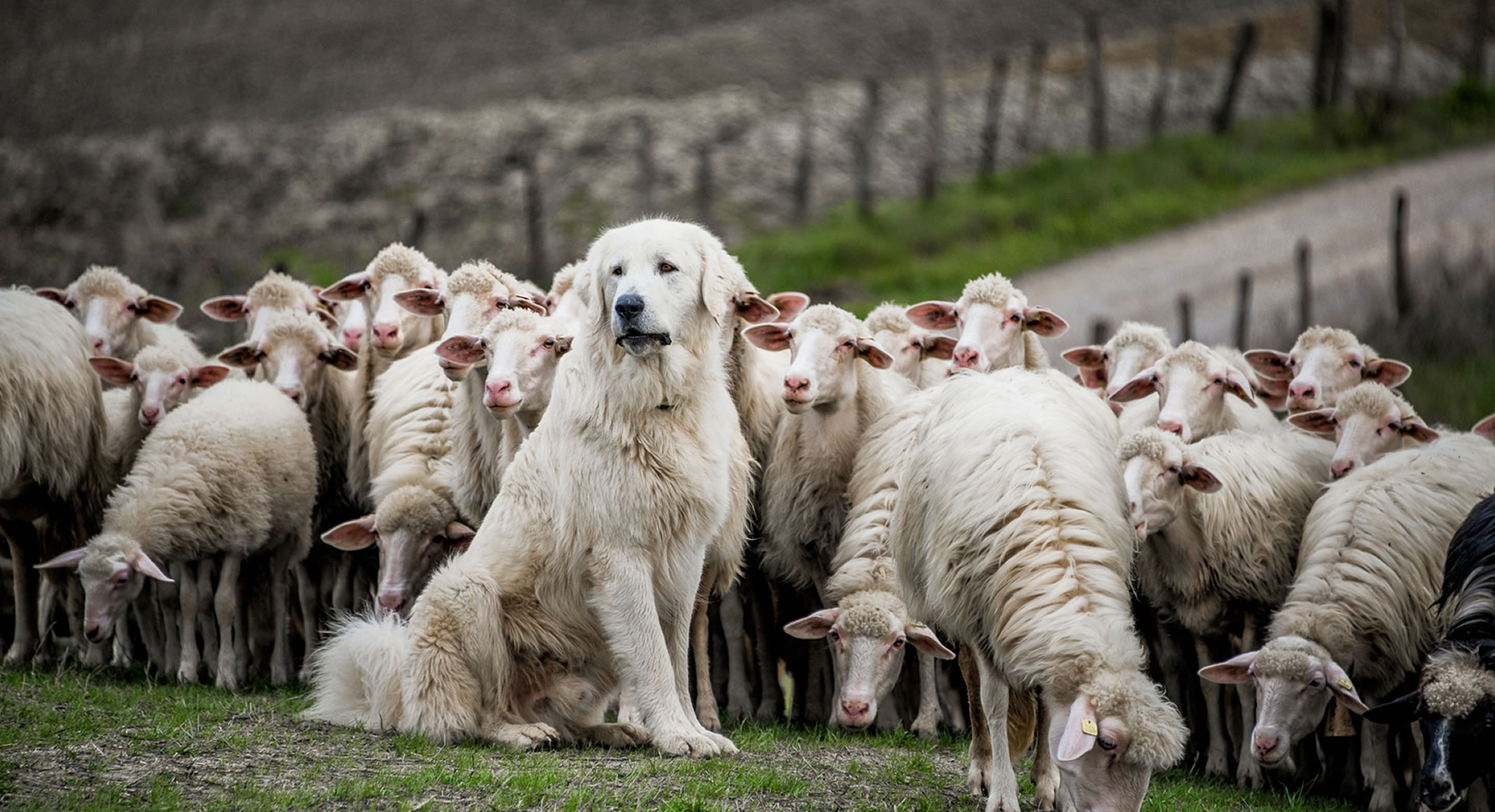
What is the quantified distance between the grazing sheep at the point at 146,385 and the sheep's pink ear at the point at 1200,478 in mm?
5945

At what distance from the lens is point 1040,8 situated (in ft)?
105

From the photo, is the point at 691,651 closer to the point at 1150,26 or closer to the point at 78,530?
the point at 78,530

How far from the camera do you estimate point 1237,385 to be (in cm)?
848

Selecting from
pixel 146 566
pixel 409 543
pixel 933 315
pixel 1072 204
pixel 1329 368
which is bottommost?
pixel 146 566

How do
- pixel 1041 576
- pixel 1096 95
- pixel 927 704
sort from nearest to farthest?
pixel 1041 576, pixel 927 704, pixel 1096 95

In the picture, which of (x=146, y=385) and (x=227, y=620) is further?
(x=146, y=385)

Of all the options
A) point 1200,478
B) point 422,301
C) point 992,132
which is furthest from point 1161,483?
point 992,132

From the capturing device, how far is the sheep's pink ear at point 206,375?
360 inches

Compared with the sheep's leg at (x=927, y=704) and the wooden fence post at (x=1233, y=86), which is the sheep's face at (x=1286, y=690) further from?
the wooden fence post at (x=1233, y=86)

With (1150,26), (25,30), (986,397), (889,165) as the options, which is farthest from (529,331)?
(25,30)

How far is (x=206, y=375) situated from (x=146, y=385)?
36 centimetres

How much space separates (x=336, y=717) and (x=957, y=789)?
2949 mm

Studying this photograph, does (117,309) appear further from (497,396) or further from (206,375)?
(497,396)

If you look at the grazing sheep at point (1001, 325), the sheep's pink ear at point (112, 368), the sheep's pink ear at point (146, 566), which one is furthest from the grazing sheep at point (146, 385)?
the grazing sheep at point (1001, 325)
